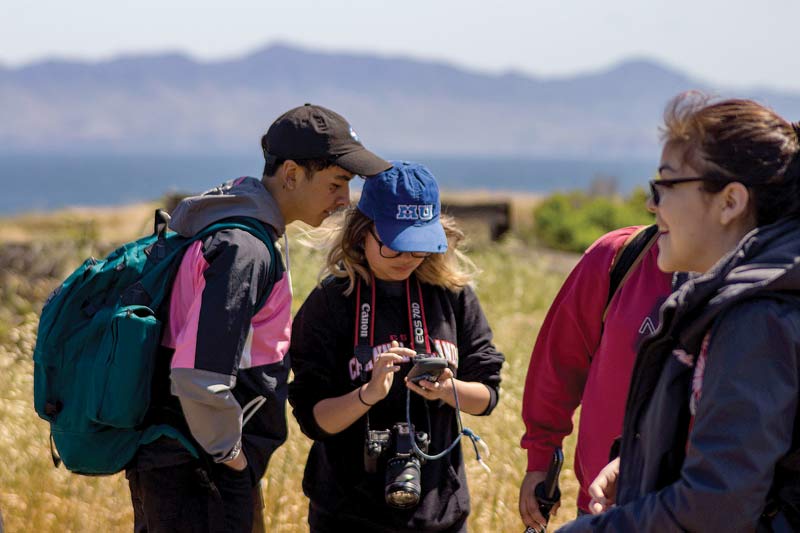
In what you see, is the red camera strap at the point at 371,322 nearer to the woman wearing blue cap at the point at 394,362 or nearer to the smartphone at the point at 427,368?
the woman wearing blue cap at the point at 394,362

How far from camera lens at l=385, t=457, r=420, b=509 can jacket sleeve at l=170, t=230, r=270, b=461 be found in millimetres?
514

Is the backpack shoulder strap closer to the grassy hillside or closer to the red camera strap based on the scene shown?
the red camera strap

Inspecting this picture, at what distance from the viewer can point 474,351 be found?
11.2ft

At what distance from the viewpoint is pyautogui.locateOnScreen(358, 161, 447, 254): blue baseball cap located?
3.23m

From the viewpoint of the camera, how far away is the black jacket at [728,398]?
6.21 feet

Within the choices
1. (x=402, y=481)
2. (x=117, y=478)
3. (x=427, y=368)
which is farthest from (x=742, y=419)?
(x=117, y=478)

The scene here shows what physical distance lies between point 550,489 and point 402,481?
17.6 inches

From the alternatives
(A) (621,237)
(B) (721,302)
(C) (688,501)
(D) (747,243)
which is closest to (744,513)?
(C) (688,501)

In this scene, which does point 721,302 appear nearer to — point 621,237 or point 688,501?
point 688,501

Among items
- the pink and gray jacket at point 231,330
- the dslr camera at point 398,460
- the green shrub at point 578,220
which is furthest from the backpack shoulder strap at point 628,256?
the green shrub at point 578,220

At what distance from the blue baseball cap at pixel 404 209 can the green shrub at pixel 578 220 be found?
40.3 ft

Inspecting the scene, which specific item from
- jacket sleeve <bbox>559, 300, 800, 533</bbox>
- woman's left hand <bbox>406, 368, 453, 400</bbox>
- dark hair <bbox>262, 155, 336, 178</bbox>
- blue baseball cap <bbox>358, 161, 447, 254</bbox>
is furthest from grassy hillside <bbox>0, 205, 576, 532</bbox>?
jacket sleeve <bbox>559, 300, 800, 533</bbox>

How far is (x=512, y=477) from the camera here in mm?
4688

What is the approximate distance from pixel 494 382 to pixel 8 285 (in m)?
7.17
